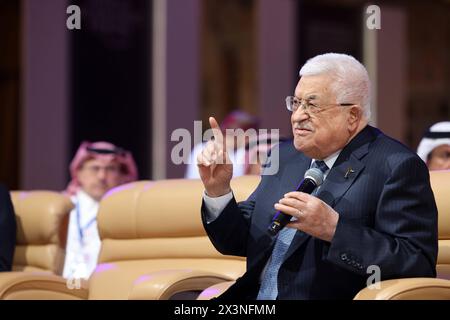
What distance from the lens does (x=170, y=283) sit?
3.50m

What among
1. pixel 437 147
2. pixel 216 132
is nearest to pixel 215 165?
pixel 216 132

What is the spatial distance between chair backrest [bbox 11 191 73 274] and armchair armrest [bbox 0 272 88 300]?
550 millimetres

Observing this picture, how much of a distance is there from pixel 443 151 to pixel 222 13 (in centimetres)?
885

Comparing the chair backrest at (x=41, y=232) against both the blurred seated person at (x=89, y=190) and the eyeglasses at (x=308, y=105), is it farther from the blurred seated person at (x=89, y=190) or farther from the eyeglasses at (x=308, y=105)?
the eyeglasses at (x=308, y=105)

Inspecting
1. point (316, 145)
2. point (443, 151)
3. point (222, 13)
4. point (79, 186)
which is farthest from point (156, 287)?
point (222, 13)

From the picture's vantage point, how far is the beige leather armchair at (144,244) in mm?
3959

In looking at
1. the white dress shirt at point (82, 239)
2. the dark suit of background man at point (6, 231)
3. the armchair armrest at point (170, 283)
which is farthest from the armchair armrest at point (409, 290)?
the white dress shirt at point (82, 239)

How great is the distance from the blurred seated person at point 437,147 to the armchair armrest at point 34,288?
73.8 inches

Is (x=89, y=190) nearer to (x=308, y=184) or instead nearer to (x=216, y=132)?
(x=216, y=132)

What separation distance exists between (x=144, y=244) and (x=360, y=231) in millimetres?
1700

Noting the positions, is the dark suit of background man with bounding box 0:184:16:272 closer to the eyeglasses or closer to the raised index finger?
the raised index finger

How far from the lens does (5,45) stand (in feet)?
28.1

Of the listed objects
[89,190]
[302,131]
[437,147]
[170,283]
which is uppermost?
[302,131]

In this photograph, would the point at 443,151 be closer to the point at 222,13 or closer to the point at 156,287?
the point at 156,287
